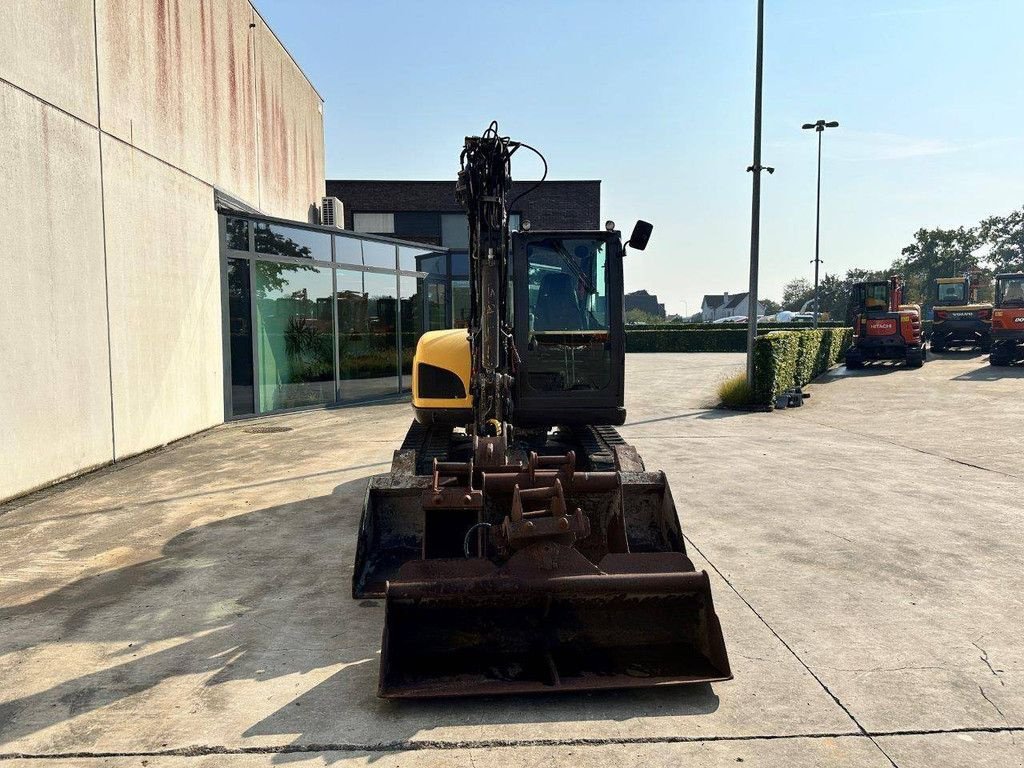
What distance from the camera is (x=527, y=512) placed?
173 inches

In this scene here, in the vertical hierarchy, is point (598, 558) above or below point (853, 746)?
above

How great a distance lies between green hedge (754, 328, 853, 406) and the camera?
49.6 ft

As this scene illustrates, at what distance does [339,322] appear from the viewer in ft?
49.8

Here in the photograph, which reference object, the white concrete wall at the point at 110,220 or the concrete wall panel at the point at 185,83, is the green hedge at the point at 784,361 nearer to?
the white concrete wall at the point at 110,220

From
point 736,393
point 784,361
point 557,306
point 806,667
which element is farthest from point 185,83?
point 784,361

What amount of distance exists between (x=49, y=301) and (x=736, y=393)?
471 inches

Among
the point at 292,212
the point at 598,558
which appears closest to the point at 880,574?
the point at 598,558

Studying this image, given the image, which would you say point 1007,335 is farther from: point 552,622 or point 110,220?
point 552,622

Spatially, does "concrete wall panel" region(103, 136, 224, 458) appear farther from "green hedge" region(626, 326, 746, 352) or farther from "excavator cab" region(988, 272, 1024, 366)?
"green hedge" region(626, 326, 746, 352)

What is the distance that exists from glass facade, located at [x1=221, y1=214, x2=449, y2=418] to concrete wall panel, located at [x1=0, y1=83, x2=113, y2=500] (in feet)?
13.2

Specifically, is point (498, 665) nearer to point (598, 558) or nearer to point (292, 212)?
point (598, 558)

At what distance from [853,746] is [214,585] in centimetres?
401

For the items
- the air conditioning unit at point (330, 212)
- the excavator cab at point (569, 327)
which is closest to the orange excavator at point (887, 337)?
the air conditioning unit at point (330, 212)

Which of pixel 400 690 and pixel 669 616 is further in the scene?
pixel 669 616
